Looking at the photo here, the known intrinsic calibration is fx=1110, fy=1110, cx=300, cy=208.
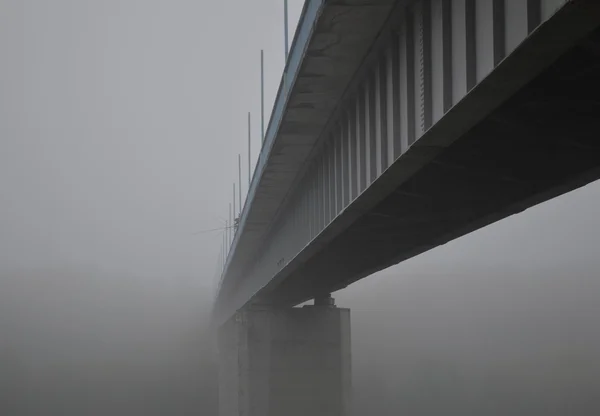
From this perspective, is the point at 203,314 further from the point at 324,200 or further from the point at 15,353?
the point at 324,200

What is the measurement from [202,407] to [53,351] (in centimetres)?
1812

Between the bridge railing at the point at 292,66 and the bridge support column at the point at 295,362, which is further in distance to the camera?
the bridge support column at the point at 295,362

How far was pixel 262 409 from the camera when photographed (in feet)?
101

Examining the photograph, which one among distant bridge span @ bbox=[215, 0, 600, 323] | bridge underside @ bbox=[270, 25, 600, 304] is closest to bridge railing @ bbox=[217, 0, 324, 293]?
distant bridge span @ bbox=[215, 0, 600, 323]

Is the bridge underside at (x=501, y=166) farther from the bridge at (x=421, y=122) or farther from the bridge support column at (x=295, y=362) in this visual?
the bridge support column at (x=295, y=362)

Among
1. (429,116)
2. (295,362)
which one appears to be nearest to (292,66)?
(429,116)

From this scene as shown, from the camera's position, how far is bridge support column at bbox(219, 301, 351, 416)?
1211 inches

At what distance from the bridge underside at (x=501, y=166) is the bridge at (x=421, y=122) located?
2cm

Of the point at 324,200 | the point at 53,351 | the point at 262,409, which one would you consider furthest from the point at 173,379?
the point at 324,200

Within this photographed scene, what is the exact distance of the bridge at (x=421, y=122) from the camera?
8.05 meters

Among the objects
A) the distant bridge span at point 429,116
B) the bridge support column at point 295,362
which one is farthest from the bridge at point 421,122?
the bridge support column at point 295,362

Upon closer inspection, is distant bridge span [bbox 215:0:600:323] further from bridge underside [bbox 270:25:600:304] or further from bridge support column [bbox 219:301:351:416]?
bridge support column [bbox 219:301:351:416]

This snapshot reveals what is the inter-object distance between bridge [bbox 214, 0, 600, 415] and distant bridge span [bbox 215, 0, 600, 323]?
17 millimetres

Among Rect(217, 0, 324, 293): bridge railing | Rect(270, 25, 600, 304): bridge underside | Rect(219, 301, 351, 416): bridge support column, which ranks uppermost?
Rect(217, 0, 324, 293): bridge railing
